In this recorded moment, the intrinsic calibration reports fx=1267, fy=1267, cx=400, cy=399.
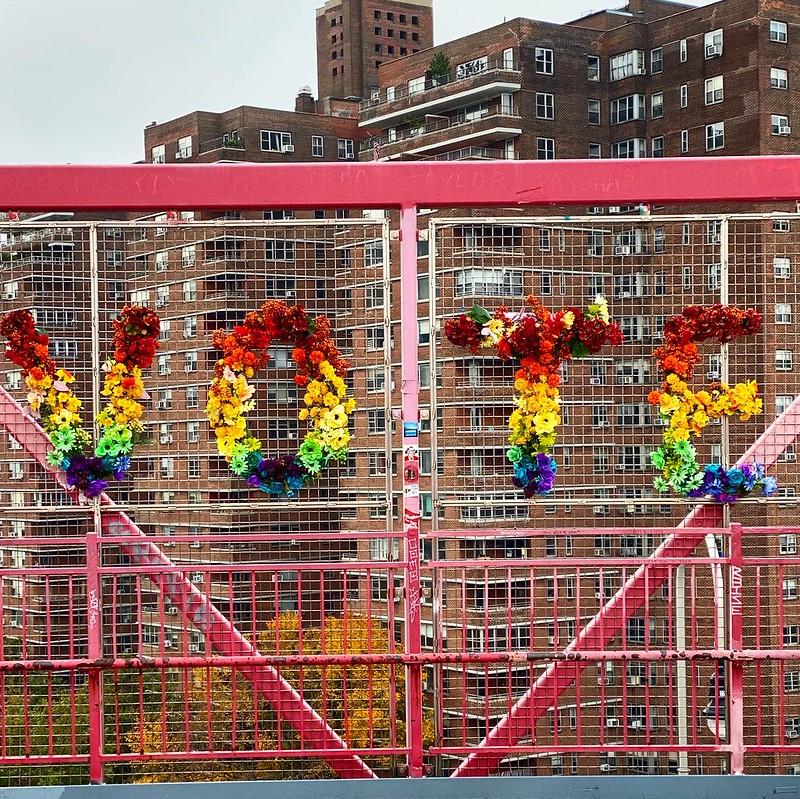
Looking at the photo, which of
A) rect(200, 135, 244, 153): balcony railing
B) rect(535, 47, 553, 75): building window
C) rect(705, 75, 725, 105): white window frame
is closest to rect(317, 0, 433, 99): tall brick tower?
rect(200, 135, 244, 153): balcony railing

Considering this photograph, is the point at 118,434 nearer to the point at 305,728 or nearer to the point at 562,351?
the point at 305,728

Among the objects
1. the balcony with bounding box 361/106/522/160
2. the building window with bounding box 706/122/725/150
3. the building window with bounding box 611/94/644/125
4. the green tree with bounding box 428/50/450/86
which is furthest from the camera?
the green tree with bounding box 428/50/450/86

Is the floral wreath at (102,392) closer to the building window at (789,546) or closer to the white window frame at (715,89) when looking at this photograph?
the building window at (789,546)

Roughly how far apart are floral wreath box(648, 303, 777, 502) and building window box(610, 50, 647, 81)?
68143mm

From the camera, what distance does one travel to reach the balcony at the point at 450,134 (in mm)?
71281

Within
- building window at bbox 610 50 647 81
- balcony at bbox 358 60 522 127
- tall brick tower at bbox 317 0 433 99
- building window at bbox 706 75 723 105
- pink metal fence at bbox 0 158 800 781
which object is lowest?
pink metal fence at bbox 0 158 800 781

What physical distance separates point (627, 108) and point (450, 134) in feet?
34.8

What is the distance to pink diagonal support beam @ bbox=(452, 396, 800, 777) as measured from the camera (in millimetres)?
7500

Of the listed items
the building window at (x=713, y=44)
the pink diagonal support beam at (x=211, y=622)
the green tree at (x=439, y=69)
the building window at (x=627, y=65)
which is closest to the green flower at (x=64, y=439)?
the pink diagonal support beam at (x=211, y=622)

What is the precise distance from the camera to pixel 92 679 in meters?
7.08

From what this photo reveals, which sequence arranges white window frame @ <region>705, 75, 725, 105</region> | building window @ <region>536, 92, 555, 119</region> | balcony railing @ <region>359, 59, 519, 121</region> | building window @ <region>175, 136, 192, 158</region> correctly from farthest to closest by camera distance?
building window @ <region>175, 136, 192, 158</region>, building window @ <region>536, 92, 555, 119</region>, balcony railing @ <region>359, 59, 519, 121</region>, white window frame @ <region>705, 75, 725, 105</region>

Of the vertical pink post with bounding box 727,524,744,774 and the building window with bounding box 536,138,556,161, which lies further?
the building window with bounding box 536,138,556,161

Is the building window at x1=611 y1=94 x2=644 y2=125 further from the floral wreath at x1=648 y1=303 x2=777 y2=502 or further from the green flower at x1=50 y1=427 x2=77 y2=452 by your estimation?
→ the green flower at x1=50 y1=427 x2=77 y2=452

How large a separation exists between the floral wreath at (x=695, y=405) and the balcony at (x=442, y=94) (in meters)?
65.0
